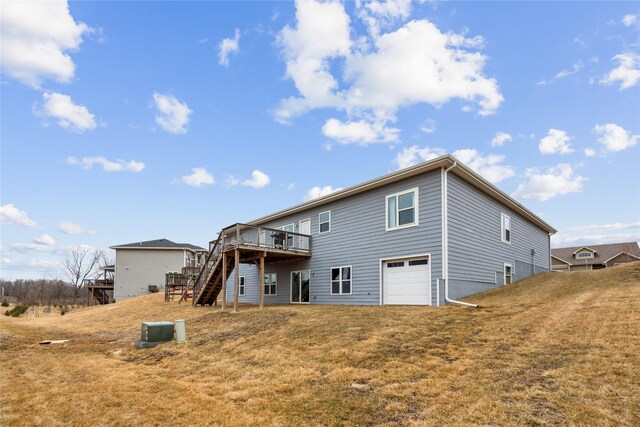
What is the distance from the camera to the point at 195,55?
750 inches

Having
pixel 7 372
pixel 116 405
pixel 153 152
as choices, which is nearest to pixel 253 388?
pixel 116 405

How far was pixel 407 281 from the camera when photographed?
564 inches

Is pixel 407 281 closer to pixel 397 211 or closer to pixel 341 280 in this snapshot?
pixel 397 211

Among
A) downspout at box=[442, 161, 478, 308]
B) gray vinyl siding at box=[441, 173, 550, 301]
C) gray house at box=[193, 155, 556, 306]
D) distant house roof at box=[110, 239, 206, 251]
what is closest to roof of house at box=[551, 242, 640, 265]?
gray house at box=[193, 155, 556, 306]

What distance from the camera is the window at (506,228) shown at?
17328 millimetres

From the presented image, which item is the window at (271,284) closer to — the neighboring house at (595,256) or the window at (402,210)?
the window at (402,210)

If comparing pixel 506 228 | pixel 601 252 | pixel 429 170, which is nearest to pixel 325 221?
pixel 429 170

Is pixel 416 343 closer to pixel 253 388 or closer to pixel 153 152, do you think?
pixel 253 388

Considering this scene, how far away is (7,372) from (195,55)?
613 inches

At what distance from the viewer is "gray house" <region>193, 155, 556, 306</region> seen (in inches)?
535

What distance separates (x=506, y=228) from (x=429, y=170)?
251 inches

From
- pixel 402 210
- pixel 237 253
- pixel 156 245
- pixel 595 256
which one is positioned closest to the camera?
pixel 402 210

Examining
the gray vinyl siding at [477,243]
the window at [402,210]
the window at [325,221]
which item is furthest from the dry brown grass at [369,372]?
the window at [325,221]

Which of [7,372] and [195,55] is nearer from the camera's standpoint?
[7,372]
